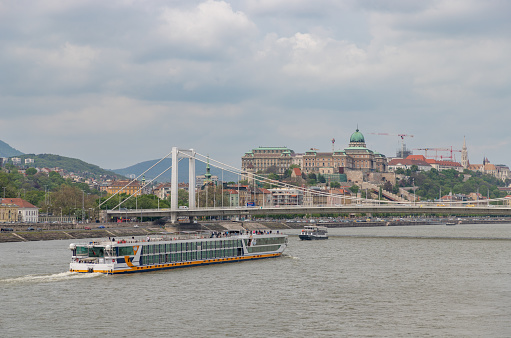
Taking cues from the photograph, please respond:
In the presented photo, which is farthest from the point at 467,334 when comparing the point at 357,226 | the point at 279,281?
the point at 357,226

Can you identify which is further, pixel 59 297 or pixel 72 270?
pixel 72 270

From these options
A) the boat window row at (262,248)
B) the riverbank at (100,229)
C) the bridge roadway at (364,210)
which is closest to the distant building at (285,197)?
the riverbank at (100,229)

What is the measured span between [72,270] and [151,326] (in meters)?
16.3

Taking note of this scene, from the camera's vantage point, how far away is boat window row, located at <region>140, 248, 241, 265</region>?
52.2 meters

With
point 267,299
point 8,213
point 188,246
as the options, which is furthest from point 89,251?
point 8,213

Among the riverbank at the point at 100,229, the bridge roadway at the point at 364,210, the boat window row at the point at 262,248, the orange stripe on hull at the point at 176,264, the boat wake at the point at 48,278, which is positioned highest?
the bridge roadway at the point at 364,210

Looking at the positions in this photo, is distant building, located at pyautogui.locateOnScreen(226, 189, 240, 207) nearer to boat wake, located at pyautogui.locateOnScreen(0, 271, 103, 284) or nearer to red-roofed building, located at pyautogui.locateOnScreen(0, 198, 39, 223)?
red-roofed building, located at pyautogui.locateOnScreen(0, 198, 39, 223)

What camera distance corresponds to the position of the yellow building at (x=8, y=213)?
110m

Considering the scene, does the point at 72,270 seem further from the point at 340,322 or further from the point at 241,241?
the point at 340,322

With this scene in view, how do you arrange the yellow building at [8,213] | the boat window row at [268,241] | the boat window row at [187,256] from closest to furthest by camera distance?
the boat window row at [187,256], the boat window row at [268,241], the yellow building at [8,213]

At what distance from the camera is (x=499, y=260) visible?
61969 mm

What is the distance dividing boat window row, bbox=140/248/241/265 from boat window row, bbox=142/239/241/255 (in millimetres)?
260

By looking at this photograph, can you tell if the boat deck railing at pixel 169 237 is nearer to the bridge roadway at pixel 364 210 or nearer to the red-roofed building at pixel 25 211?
the bridge roadway at pixel 364 210

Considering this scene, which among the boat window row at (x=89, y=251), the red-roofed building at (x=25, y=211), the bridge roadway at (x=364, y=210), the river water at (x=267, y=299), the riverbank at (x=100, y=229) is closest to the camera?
the river water at (x=267, y=299)
